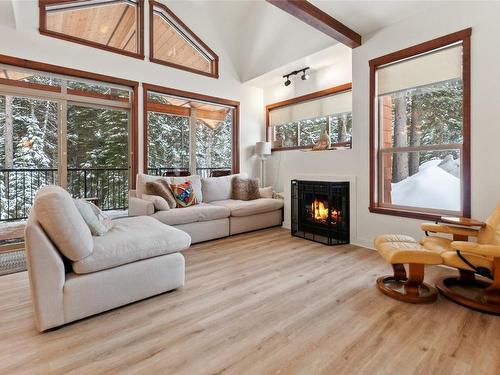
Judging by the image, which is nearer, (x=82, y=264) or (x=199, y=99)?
(x=82, y=264)

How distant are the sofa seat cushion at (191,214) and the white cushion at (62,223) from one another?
64.7 inches

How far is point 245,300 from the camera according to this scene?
2.09 metres

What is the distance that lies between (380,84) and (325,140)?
1.02 metres

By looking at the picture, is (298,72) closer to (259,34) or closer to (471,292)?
(259,34)

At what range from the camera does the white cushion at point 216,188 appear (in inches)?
180

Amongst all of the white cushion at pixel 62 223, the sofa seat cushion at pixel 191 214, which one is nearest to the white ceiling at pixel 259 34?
the sofa seat cushion at pixel 191 214

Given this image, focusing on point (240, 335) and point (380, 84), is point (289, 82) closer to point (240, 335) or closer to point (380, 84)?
point (380, 84)

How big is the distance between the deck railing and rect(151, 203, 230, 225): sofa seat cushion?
1.68m

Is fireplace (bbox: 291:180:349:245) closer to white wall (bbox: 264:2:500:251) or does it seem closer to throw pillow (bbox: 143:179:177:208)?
white wall (bbox: 264:2:500:251)

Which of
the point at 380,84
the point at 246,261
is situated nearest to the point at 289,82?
the point at 380,84

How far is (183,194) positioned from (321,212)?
6.58ft

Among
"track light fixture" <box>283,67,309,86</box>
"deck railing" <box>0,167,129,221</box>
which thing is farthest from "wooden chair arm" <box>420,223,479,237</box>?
"deck railing" <box>0,167,129,221</box>

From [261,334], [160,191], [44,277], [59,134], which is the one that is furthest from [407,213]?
[59,134]

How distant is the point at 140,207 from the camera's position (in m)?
3.60
